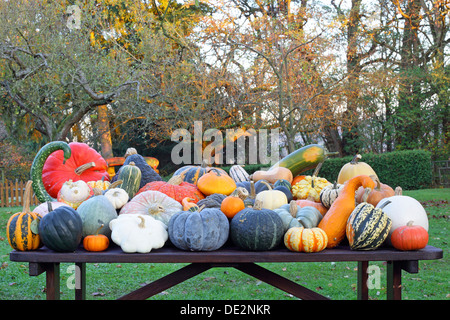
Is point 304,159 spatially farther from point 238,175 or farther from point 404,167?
point 404,167

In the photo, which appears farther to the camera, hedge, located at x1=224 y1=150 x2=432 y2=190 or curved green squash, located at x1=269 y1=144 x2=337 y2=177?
hedge, located at x1=224 y1=150 x2=432 y2=190

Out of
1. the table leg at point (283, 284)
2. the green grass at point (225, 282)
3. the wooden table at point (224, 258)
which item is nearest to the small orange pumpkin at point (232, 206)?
the wooden table at point (224, 258)

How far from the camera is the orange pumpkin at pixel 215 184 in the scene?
280cm

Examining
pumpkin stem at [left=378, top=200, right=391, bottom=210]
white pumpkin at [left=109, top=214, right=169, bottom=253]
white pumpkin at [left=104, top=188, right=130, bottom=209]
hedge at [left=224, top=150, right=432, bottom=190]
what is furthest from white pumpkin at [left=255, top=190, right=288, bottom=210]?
hedge at [left=224, top=150, right=432, bottom=190]

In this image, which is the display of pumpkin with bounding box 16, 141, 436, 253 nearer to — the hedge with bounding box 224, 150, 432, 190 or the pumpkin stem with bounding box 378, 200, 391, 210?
the pumpkin stem with bounding box 378, 200, 391, 210

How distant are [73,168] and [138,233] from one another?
55.2 inches

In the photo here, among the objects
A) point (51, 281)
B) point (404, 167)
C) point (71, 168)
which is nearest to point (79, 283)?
point (51, 281)

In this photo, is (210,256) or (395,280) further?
(395,280)

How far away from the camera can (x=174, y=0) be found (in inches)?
658

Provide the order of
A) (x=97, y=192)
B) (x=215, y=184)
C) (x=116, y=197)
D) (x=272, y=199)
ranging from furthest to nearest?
1. (x=215, y=184)
2. (x=272, y=199)
3. (x=116, y=197)
4. (x=97, y=192)

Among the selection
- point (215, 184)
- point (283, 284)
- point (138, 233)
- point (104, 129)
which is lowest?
point (283, 284)

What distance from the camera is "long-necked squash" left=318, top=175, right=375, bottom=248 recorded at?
2.14 m

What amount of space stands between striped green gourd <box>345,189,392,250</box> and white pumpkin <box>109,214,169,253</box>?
37.0 inches

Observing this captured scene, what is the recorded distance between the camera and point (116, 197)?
2.51m
